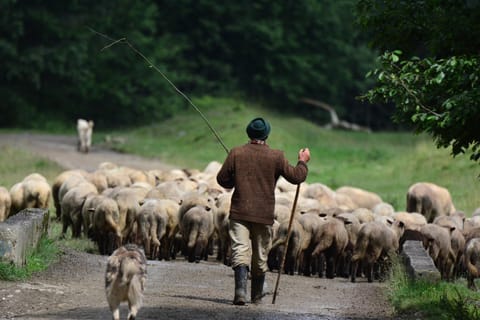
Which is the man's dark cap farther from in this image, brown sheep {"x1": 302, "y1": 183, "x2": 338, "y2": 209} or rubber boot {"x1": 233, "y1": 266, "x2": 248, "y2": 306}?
brown sheep {"x1": 302, "y1": 183, "x2": 338, "y2": 209}

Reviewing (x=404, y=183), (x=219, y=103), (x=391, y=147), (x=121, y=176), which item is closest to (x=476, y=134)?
(x=121, y=176)

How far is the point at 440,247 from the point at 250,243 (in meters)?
5.43

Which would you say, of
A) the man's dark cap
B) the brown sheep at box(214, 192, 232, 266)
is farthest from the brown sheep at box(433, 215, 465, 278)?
the man's dark cap

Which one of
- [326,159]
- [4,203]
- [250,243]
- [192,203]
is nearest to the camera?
[250,243]

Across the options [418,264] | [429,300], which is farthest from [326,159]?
[429,300]

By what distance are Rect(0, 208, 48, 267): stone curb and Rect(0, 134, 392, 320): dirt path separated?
0.30m

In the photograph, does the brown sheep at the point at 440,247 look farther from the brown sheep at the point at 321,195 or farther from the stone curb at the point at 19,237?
the stone curb at the point at 19,237

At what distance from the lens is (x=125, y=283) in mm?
8555

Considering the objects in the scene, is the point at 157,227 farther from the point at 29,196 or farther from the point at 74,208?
the point at 29,196

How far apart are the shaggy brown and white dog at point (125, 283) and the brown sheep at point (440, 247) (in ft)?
25.2

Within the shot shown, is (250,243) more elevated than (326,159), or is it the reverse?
(326,159)

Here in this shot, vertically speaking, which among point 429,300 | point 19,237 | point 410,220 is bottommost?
point 429,300

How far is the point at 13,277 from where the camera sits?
10992mm

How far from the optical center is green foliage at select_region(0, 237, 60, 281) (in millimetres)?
10969
